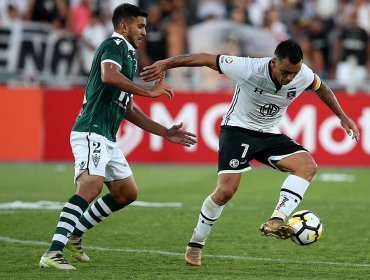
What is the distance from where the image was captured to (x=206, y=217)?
31.1 ft

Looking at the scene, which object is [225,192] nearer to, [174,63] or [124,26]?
[174,63]

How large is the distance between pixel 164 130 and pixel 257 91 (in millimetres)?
996

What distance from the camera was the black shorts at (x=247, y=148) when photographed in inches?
372

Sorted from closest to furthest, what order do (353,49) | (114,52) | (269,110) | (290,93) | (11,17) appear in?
1. (114,52)
2. (290,93)
3. (269,110)
4. (11,17)
5. (353,49)

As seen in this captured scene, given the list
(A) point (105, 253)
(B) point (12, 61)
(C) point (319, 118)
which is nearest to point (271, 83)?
(A) point (105, 253)

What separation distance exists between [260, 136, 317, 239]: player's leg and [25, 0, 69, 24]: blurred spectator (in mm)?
13425

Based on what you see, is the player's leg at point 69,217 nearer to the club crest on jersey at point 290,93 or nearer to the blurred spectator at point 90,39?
the club crest on jersey at point 290,93

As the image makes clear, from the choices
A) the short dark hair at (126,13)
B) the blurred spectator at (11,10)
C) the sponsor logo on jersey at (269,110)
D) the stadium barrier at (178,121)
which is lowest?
the stadium barrier at (178,121)

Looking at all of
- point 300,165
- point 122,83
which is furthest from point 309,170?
point 122,83

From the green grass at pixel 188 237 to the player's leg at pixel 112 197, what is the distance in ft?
0.70

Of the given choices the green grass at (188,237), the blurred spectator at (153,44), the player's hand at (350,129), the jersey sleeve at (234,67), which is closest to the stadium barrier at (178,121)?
the blurred spectator at (153,44)

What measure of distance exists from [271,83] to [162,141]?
11.7 metres

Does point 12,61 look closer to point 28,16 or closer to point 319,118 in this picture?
point 28,16

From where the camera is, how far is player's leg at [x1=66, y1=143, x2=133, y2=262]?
938cm
